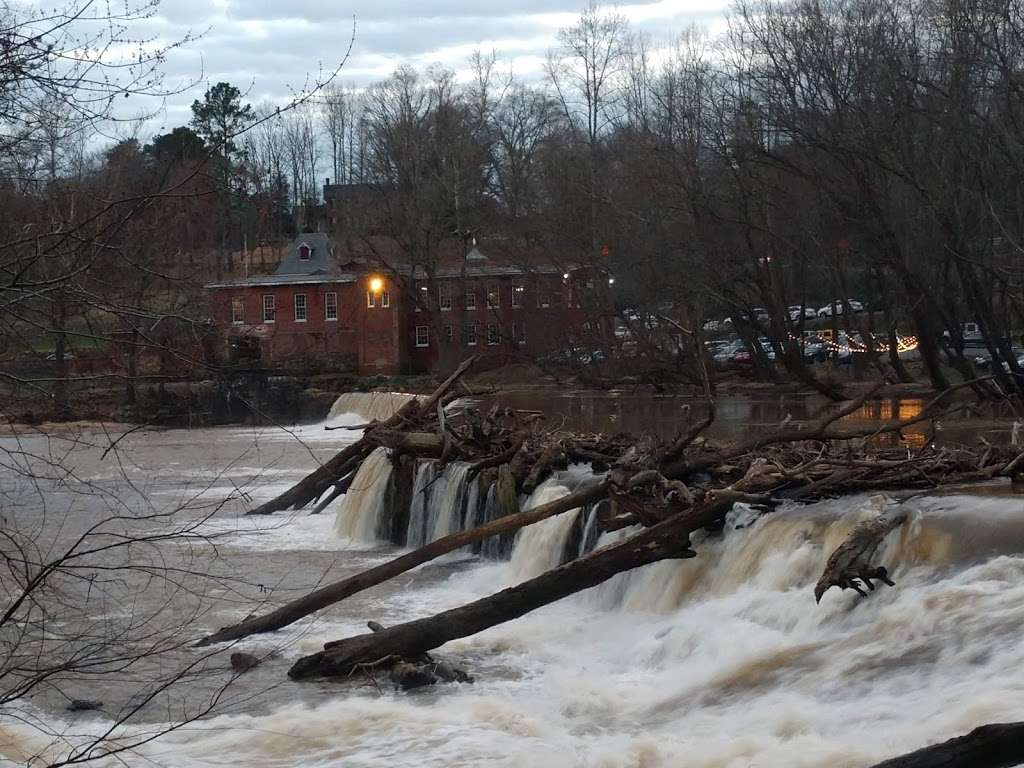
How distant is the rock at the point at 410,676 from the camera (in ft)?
38.1

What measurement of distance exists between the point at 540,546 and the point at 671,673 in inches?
200

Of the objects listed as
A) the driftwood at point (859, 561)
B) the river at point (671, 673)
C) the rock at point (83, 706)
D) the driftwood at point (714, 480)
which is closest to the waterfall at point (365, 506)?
the river at point (671, 673)

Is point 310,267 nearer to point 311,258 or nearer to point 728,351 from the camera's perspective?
point 311,258

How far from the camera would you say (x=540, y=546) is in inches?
648

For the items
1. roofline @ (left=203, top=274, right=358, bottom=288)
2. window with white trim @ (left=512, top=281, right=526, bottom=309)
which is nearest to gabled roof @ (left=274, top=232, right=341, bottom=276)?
roofline @ (left=203, top=274, right=358, bottom=288)

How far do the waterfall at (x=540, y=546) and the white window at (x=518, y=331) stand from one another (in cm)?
4562

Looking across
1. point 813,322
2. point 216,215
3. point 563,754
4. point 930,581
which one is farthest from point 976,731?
point 813,322

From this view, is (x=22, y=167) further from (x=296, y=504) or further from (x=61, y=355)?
(x=296, y=504)

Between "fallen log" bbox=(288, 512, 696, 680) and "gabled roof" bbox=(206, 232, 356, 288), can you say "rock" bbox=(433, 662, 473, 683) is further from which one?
"gabled roof" bbox=(206, 232, 356, 288)

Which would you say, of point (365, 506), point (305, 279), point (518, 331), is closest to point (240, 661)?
point (365, 506)

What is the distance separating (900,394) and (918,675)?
29.6m

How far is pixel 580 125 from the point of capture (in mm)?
81688

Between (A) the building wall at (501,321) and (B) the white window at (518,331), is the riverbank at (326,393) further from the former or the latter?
(B) the white window at (518,331)

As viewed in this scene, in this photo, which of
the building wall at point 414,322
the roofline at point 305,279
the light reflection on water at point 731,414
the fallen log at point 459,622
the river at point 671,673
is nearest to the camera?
the river at point 671,673
